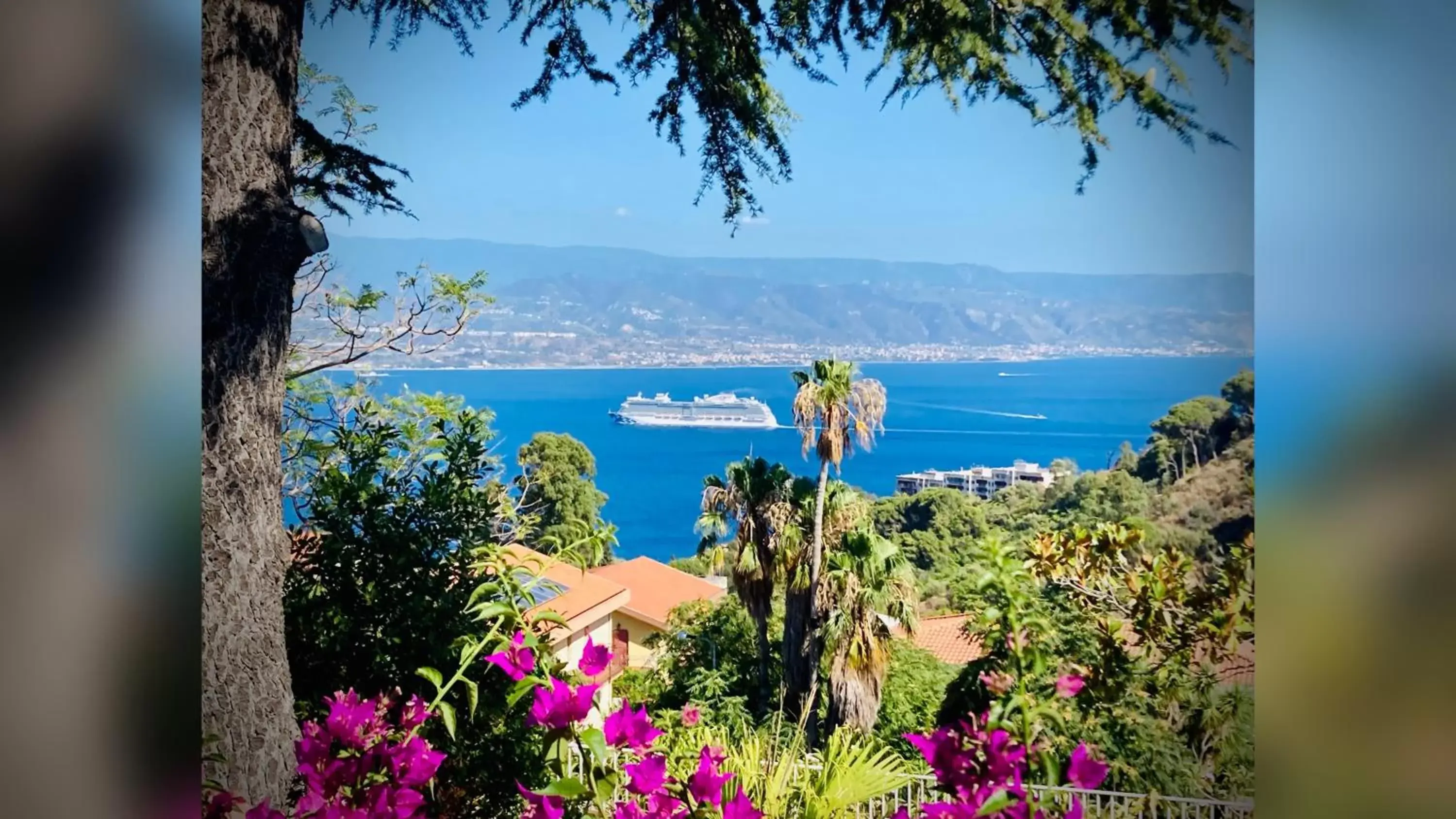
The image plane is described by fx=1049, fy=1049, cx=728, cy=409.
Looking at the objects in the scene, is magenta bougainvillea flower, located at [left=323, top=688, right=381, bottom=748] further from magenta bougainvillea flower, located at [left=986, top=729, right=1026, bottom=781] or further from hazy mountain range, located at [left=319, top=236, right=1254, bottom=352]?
magenta bougainvillea flower, located at [left=986, top=729, right=1026, bottom=781]

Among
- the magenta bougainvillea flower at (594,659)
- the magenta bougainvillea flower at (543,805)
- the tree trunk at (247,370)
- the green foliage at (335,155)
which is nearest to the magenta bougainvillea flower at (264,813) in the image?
the tree trunk at (247,370)

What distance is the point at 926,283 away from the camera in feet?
6.35

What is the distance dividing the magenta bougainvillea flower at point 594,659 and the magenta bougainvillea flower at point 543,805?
240 mm

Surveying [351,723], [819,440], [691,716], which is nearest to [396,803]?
[351,723]

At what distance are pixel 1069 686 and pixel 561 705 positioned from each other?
3.00 ft

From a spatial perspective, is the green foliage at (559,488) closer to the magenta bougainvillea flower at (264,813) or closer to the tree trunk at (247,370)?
the tree trunk at (247,370)

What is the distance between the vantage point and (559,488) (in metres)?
2.12

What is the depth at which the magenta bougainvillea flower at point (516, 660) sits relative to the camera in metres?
2.04

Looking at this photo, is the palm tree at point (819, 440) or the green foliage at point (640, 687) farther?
the green foliage at point (640, 687)

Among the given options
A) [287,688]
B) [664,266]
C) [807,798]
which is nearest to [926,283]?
[664,266]

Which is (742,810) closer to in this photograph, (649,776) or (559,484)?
(649,776)
